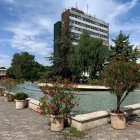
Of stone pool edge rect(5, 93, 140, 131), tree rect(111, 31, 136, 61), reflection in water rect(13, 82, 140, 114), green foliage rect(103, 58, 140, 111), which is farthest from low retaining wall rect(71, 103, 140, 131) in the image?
tree rect(111, 31, 136, 61)

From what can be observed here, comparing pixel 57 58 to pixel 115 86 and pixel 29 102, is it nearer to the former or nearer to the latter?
pixel 29 102

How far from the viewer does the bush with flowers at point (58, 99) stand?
27.9 feet

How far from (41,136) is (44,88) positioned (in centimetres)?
212

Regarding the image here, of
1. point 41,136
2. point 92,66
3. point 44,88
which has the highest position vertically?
point 92,66

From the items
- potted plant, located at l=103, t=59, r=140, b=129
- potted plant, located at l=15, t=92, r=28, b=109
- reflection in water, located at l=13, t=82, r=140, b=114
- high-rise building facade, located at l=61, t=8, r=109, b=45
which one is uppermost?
high-rise building facade, located at l=61, t=8, r=109, b=45

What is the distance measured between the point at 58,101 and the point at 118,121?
2.56 m

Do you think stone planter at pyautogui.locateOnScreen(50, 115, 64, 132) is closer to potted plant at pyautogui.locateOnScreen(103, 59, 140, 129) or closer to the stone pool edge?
the stone pool edge

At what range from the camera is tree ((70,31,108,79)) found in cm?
4356

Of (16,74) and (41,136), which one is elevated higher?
(16,74)

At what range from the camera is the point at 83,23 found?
9500 cm

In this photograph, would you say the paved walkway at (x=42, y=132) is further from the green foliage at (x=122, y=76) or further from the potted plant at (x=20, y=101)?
the potted plant at (x=20, y=101)

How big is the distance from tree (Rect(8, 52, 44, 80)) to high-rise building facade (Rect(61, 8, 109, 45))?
22.0 metres

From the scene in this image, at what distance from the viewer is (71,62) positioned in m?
44.8

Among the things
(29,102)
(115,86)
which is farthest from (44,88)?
(29,102)
